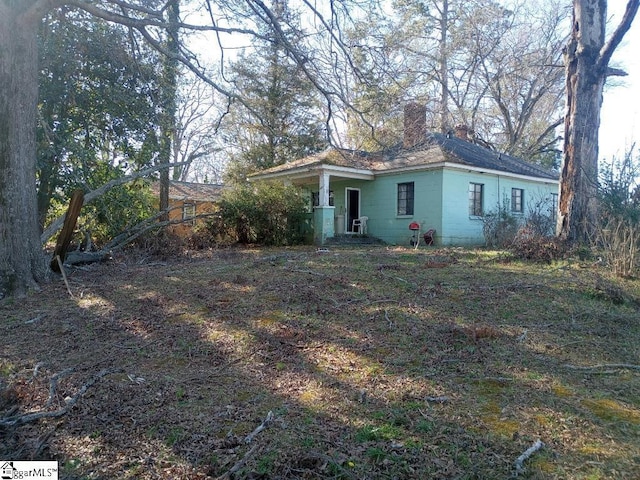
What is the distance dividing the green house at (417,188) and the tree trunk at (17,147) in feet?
30.4

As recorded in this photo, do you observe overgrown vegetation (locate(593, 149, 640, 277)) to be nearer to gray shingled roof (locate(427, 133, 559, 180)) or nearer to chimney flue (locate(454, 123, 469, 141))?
gray shingled roof (locate(427, 133, 559, 180))

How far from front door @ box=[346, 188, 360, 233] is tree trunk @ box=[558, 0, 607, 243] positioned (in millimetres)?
9574

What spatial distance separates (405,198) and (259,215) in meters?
5.67

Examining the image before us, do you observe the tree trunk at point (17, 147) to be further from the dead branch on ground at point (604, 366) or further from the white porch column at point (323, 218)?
the white porch column at point (323, 218)

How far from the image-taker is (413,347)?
421cm

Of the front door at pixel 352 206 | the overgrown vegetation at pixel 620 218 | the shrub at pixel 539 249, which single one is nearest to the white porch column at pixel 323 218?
the front door at pixel 352 206

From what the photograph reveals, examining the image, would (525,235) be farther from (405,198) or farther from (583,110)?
(405,198)

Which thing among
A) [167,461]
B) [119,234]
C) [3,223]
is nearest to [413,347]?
[167,461]

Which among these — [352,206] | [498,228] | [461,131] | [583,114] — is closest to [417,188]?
[498,228]

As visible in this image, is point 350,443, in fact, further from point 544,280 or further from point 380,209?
point 380,209

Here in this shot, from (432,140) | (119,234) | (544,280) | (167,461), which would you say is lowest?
(167,461)

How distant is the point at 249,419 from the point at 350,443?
726 millimetres

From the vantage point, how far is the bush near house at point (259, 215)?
15234mm

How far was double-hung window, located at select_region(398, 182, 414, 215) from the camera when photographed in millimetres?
16750
